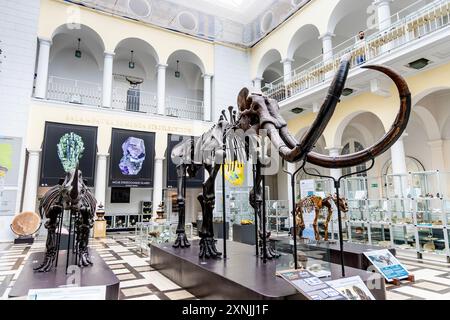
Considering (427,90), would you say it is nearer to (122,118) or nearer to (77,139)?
(122,118)

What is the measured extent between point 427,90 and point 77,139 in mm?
11385

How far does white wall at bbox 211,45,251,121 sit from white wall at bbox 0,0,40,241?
24.8 ft

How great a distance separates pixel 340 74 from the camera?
5.83 feet

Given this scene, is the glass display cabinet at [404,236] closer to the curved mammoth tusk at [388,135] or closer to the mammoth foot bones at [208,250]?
the mammoth foot bones at [208,250]

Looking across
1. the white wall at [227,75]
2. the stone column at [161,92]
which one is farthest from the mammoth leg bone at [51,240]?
the white wall at [227,75]

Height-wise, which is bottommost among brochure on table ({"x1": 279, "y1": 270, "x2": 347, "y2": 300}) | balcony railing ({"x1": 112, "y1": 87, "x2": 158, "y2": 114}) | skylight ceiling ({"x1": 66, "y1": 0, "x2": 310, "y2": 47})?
brochure on table ({"x1": 279, "y1": 270, "x2": 347, "y2": 300})

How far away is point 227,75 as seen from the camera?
599 inches

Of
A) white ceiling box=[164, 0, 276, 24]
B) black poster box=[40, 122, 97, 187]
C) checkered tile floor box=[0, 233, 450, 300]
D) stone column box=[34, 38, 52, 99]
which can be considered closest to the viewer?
checkered tile floor box=[0, 233, 450, 300]

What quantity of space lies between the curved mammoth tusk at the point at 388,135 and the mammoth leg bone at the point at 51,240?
9.75 ft

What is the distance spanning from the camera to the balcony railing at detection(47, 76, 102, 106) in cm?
1340

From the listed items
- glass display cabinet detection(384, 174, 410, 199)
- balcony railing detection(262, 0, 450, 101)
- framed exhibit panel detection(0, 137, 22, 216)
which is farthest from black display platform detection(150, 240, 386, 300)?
framed exhibit panel detection(0, 137, 22, 216)

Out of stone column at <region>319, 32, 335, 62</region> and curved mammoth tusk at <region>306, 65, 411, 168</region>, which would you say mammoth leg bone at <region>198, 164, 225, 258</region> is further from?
stone column at <region>319, 32, 335, 62</region>

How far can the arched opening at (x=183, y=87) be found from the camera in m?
16.3

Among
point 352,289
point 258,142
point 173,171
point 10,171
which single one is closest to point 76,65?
point 10,171
